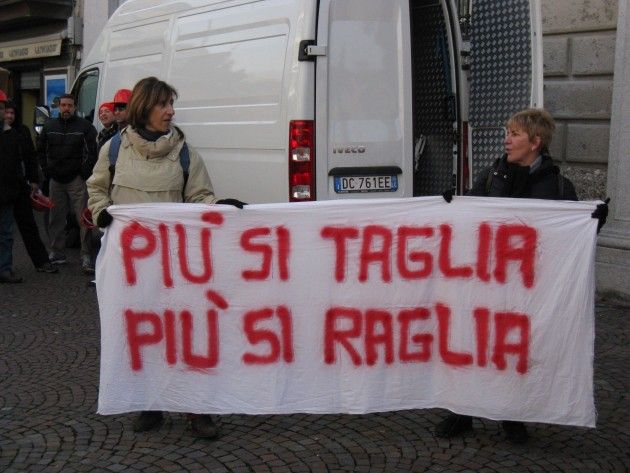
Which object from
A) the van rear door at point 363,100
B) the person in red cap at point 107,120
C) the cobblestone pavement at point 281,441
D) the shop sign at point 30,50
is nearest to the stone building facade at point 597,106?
the van rear door at point 363,100

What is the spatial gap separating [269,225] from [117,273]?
2.42 feet

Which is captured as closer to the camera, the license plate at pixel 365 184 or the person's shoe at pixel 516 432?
the person's shoe at pixel 516 432

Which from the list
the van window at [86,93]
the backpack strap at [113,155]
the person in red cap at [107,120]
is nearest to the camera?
the backpack strap at [113,155]

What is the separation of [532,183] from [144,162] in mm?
1894

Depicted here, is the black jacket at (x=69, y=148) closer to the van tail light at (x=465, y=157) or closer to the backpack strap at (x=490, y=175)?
the van tail light at (x=465, y=157)

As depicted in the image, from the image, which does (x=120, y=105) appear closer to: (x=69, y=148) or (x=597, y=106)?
(x=69, y=148)

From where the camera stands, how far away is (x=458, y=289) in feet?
13.8

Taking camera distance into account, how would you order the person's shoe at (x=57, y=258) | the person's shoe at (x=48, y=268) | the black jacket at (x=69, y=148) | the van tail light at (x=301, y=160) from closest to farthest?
the van tail light at (x=301, y=160) < the black jacket at (x=69, y=148) < the person's shoe at (x=48, y=268) < the person's shoe at (x=57, y=258)

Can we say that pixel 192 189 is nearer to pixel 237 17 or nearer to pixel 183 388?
pixel 183 388

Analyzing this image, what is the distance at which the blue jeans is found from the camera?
8828 millimetres

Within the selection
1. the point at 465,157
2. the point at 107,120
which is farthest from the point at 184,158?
the point at 107,120

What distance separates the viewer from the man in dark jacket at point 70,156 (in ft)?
30.2

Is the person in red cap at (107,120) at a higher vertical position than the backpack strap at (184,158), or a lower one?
higher

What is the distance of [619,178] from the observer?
7.92m
